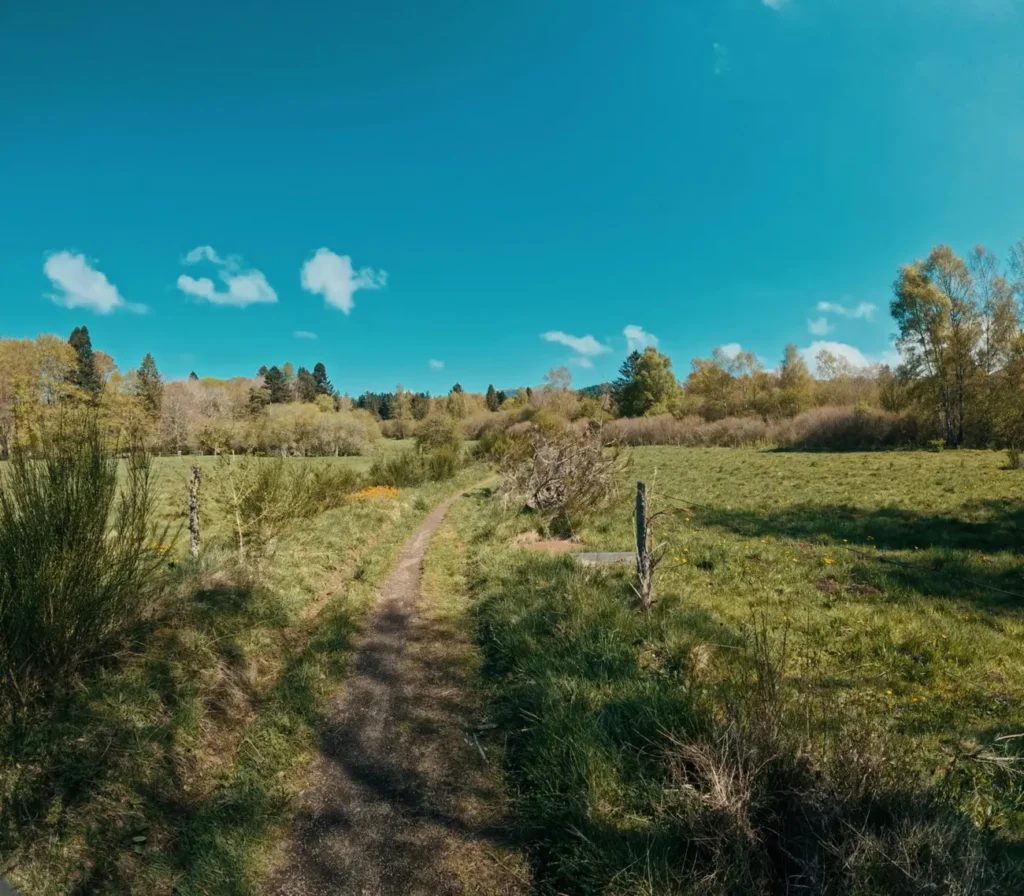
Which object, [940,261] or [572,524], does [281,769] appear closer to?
[572,524]

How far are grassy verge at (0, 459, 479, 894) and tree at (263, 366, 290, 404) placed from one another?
81.8m

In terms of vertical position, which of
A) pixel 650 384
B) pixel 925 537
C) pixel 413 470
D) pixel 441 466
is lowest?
pixel 925 537

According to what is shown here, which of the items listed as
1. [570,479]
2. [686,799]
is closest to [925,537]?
[570,479]

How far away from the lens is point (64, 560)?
4.12 meters

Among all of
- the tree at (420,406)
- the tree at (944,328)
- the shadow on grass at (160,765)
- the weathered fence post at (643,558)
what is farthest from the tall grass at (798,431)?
the tree at (420,406)

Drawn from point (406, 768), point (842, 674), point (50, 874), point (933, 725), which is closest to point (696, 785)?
point (406, 768)

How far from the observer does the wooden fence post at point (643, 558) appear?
6.09 meters

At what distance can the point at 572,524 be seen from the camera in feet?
39.9

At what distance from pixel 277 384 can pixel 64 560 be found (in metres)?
89.8

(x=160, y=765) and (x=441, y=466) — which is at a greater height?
(x=441, y=466)

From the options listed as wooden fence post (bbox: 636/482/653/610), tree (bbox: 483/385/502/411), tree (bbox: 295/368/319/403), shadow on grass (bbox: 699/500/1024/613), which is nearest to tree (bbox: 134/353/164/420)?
wooden fence post (bbox: 636/482/653/610)

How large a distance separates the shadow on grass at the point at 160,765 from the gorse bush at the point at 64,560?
32 centimetres

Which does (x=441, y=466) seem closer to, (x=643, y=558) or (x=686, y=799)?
(x=643, y=558)

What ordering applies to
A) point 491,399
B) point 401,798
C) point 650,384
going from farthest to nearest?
1. point 491,399
2. point 650,384
3. point 401,798
